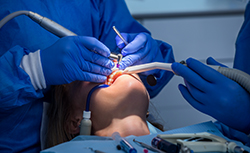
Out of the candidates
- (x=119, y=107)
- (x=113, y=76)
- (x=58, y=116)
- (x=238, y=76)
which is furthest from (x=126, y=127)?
(x=238, y=76)

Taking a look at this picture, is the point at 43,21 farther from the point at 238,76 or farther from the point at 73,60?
the point at 238,76

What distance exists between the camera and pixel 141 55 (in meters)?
1.50

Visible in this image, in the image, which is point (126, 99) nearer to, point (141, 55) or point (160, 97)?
point (141, 55)

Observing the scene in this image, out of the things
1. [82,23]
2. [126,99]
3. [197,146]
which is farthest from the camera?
[82,23]

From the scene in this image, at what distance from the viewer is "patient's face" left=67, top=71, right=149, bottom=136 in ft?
4.17

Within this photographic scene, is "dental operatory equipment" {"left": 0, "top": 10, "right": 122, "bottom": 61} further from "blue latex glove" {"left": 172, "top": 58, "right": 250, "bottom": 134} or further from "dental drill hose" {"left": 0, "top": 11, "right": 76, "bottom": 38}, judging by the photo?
"blue latex glove" {"left": 172, "top": 58, "right": 250, "bottom": 134}

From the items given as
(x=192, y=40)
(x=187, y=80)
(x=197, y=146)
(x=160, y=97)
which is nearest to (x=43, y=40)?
(x=187, y=80)

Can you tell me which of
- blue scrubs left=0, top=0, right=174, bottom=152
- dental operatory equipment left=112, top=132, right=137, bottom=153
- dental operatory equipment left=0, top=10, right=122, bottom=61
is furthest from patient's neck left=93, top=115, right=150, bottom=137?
dental operatory equipment left=0, top=10, right=122, bottom=61

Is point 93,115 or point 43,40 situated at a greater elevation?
point 43,40

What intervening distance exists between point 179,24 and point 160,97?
2.55 feet

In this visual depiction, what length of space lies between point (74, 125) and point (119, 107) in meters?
0.31

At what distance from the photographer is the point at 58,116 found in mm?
1386

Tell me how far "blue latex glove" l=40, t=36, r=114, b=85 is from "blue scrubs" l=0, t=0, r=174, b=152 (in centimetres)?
12

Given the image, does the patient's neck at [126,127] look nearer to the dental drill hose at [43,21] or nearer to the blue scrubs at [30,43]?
the blue scrubs at [30,43]
